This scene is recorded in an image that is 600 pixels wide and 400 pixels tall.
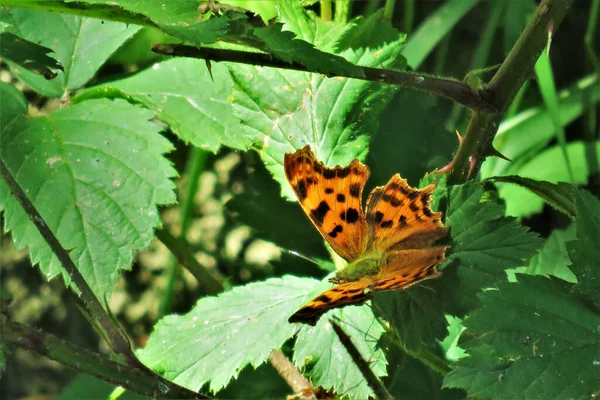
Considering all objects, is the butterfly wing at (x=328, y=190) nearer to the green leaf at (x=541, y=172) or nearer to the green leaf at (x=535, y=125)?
the green leaf at (x=541, y=172)

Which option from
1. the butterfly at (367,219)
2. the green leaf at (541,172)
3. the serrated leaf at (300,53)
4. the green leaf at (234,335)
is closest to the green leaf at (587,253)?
the butterfly at (367,219)

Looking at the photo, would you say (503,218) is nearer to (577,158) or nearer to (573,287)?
(573,287)

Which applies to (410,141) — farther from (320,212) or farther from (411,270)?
(411,270)

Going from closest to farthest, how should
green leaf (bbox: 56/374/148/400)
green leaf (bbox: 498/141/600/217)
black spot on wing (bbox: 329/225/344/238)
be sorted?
black spot on wing (bbox: 329/225/344/238) < green leaf (bbox: 56/374/148/400) < green leaf (bbox: 498/141/600/217)

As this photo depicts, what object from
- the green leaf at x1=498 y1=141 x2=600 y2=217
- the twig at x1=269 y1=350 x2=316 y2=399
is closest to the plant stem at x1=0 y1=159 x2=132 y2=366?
the twig at x1=269 y1=350 x2=316 y2=399

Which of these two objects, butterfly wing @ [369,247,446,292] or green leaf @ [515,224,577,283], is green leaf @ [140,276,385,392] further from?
green leaf @ [515,224,577,283]

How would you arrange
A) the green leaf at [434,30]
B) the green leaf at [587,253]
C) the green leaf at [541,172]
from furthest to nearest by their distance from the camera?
the green leaf at [434,30] < the green leaf at [541,172] < the green leaf at [587,253]

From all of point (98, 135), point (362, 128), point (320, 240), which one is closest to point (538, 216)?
point (320, 240)
